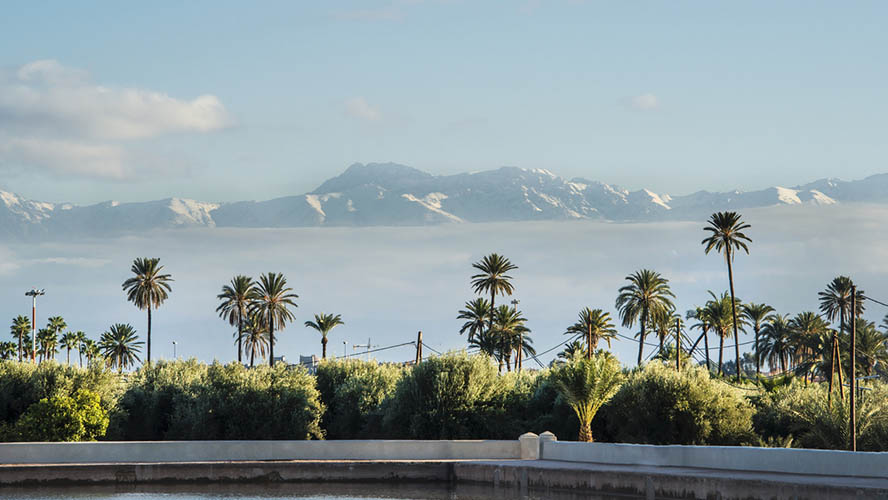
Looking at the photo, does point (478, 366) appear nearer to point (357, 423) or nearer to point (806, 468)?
point (357, 423)

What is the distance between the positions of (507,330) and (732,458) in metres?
65.7

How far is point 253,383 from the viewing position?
4903 cm

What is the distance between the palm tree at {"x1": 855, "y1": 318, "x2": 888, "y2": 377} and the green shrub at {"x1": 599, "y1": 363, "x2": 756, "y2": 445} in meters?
40.2

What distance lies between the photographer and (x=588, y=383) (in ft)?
140

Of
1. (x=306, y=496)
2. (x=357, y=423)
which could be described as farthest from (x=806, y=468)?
(x=357, y=423)

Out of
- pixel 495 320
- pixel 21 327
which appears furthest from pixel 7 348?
pixel 495 320

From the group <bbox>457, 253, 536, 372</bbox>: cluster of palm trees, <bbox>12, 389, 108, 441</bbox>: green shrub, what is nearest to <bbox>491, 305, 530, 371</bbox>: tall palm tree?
<bbox>457, 253, 536, 372</bbox>: cluster of palm trees

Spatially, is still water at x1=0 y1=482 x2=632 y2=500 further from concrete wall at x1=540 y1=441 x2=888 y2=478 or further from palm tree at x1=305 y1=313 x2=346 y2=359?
palm tree at x1=305 y1=313 x2=346 y2=359

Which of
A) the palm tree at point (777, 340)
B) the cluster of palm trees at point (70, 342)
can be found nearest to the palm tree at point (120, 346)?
the cluster of palm trees at point (70, 342)

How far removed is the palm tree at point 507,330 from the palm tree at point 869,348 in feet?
96.8

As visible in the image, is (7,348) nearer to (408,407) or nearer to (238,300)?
(238,300)

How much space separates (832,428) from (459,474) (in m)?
18.4

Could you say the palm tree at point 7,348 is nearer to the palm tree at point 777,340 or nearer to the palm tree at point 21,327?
the palm tree at point 21,327

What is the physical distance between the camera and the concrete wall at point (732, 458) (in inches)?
1080
